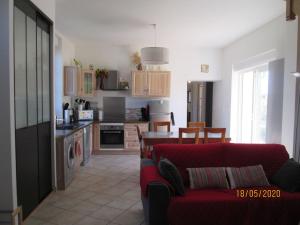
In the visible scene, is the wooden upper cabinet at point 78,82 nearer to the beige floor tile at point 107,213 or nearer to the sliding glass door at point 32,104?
the sliding glass door at point 32,104

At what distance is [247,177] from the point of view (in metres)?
2.85

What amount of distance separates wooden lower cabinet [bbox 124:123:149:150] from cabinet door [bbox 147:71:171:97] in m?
0.91

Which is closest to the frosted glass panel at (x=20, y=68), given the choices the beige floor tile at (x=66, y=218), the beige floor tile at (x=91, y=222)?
the beige floor tile at (x=66, y=218)

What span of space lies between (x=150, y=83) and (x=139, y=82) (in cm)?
29

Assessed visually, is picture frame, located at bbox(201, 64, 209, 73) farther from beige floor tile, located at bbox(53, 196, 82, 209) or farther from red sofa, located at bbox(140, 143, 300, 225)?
beige floor tile, located at bbox(53, 196, 82, 209)

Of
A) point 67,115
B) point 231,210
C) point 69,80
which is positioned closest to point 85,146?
point 67,115

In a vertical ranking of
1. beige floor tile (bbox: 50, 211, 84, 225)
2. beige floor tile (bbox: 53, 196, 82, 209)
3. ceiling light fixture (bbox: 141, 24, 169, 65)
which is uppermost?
ceiling light fixture (bbox: 141, 24, 169, 65)

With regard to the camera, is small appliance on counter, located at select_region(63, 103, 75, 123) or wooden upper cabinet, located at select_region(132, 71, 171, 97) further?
wooden upper cabinet, located at select_region(132, 71, 171, 97)

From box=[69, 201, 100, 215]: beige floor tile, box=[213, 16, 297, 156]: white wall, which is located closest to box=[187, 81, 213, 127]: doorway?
box=[213, 16, 297, 156]: white wall

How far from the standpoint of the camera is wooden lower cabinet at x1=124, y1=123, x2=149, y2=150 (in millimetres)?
6344

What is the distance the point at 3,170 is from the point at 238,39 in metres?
5.55

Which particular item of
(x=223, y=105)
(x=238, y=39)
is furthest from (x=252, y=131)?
(x=238, y=39)

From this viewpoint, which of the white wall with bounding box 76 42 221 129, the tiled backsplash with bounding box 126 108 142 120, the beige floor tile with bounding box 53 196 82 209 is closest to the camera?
the beige floor tile with bounding box 53 196 82 209
